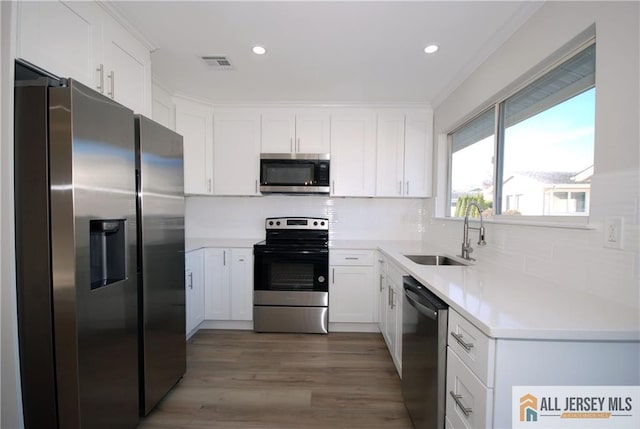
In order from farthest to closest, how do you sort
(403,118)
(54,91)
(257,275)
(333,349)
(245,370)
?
(403,118), (257,275), (333,349), (245,370), (54,91)

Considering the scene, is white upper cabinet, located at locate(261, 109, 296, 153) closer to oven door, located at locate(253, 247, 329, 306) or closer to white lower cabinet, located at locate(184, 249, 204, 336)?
oven door, located at locate(253, 247, 329, 306)

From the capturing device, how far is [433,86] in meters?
2.55

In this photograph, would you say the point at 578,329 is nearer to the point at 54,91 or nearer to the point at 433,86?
the point at 54,91

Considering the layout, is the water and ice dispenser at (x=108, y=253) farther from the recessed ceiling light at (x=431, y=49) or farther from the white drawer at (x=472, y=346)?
the recessed ceiling light at (x=431, y=49)

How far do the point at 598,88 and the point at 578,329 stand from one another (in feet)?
3.36

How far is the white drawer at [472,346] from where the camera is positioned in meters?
0.90

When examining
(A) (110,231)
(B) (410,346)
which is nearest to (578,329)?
(B) (410,346)

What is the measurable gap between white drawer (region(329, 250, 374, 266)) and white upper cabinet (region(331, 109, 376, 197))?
67 cm

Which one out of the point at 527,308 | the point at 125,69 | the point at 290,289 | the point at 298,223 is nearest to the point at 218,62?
the point at 125,69

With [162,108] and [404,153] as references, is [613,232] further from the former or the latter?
[162,108]

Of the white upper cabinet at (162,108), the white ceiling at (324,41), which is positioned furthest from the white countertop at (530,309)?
the white upper cabinet at (162,108)

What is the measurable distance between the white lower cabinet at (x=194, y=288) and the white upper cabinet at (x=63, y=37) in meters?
1.59

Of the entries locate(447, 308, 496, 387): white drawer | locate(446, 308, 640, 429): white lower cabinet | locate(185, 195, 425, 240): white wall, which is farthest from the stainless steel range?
locate(446, 308, 640, 429): white lower cabinet

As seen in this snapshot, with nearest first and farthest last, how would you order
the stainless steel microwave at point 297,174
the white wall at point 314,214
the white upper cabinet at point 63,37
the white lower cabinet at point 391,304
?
the white upper cabinet at point 63,37
the white lower cabinet at point 391,304
the stainless steel microwave at point 297,174
the white wall at point 314,214
